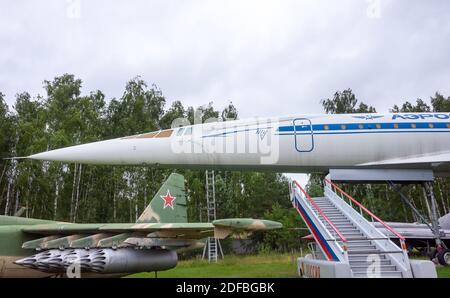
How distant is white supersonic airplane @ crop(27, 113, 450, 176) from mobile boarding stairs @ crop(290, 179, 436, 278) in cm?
96

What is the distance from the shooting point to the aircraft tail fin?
32.4 ft

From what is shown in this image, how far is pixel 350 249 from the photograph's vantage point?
736cm

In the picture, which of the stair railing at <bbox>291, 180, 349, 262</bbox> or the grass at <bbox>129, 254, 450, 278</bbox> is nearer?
the stair railing at <bbox>291, 180, 349, 262</bbox>

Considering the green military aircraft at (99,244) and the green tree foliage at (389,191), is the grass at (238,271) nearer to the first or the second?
the green military aircraft at (99,244)

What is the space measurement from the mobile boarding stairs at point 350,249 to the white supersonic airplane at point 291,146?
959mm

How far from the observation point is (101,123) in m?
25.1

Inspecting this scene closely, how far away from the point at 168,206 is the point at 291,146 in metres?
3.62

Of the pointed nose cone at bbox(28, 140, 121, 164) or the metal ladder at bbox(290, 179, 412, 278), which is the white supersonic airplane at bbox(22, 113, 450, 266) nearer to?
the pointed nose cone at bbox(28, 140, 121, 164)

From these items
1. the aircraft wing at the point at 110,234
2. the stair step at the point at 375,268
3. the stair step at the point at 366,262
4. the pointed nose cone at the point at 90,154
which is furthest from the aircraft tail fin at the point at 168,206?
the stair step at the point at 375,268

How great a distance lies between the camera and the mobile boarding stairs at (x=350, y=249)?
21.1ft

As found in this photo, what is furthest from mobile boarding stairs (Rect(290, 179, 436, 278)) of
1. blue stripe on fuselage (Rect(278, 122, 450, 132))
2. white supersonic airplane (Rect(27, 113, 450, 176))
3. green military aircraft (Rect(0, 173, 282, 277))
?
blue stripe on fuselage (Rect(278, 122, 450, 132))
